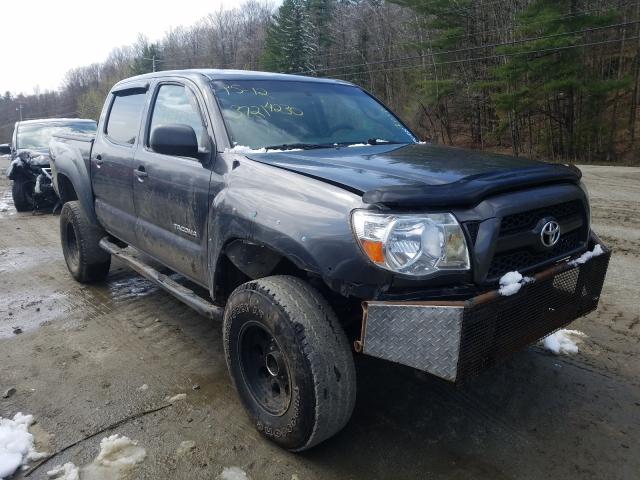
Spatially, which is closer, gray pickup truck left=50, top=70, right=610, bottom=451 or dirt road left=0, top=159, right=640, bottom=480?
gray pickup truck left=50, top=70, right=610, bottom=451

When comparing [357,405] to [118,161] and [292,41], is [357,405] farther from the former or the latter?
[292,41]

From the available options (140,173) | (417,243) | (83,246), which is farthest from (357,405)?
(83,246)

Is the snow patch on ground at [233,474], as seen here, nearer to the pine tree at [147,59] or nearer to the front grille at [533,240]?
the front grille at [533,240]

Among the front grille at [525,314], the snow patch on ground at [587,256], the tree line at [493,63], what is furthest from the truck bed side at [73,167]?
the tree line at [493,63]

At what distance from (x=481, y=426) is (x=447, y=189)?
141 centimetres

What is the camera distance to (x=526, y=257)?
2.40 metres

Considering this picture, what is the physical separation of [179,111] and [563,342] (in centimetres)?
322

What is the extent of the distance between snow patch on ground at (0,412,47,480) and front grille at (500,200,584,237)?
2.57 m

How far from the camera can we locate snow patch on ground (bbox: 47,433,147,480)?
96.6 inches

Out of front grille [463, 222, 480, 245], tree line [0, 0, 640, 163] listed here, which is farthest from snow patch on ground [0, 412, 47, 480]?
tree line [0, 0, 640, 163]

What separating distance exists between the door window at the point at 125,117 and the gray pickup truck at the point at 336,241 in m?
0.41

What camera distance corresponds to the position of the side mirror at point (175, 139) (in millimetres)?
2943

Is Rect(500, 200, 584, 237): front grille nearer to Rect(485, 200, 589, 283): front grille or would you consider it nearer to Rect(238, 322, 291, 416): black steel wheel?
Rect(485, 200, 589, 283): front grille

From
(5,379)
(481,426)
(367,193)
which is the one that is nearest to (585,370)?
(481,426)
